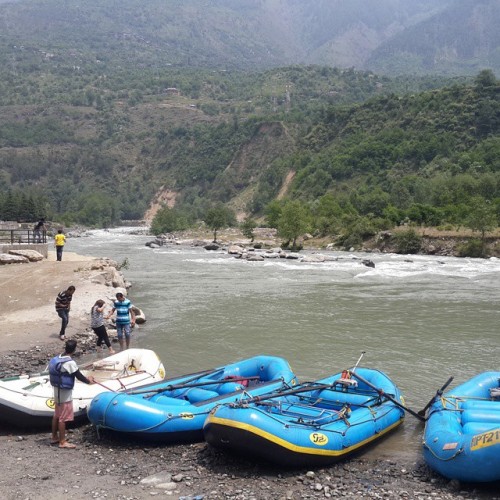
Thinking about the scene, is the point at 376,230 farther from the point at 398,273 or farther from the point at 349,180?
the point at 349,180

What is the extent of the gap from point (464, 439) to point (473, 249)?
43.1 meters

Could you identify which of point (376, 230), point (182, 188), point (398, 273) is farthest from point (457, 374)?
point (182, 188)

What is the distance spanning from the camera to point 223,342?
1770 centimetres

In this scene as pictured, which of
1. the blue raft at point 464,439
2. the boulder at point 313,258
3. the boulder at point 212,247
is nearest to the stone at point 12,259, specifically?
the boulder at point 313,258

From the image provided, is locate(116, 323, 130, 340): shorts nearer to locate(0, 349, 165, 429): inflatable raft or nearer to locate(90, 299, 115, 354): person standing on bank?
locate(90, 299, 115, 354): person standing on bank

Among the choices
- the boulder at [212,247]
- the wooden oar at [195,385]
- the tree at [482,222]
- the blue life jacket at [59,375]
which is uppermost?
the tree at [482,222]

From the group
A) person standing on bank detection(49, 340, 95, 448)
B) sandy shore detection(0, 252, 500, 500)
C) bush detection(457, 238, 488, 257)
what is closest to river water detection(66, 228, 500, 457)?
sandy shore detection(0, 252, 500, 500)

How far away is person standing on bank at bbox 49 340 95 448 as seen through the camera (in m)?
9.42

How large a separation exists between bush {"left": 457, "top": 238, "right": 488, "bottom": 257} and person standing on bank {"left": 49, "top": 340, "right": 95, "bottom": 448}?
43.9 m

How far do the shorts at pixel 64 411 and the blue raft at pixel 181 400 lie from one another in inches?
13.5

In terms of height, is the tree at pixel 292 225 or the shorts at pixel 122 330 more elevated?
the tree at pixel 292 225

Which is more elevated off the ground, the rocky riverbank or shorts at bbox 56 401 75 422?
the rocky riverbank

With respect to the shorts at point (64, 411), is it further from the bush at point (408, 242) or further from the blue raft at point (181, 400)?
the bush at point (408, 242)

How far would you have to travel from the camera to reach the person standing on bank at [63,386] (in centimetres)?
942
